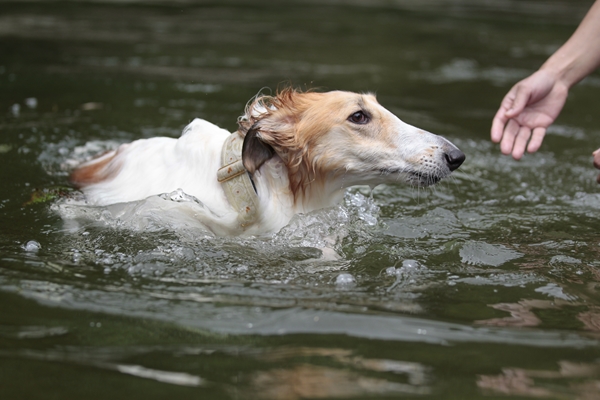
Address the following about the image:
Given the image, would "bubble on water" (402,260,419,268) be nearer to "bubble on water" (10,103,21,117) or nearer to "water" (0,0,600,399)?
"water" (0,0,600,399)

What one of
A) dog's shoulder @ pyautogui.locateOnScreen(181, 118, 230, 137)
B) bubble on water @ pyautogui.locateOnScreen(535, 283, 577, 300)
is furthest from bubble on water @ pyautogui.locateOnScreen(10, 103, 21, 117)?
bubble on water @ pyautogui.locateOnScreen(535, 283, 577, 300)

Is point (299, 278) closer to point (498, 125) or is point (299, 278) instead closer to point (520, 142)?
point (498, 125)

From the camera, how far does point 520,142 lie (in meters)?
5.90

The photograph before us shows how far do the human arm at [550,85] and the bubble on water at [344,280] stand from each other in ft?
7.95

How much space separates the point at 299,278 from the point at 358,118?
122 centimetres

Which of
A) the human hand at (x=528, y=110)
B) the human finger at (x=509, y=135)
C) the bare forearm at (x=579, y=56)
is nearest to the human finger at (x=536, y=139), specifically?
the human hand at (x=528, y=110)

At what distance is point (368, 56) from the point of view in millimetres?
13031

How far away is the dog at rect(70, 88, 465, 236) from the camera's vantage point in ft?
15.3

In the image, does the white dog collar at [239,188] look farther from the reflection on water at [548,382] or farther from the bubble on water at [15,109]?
the bubble on water at [15,109]

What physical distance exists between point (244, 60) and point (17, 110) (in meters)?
4.57

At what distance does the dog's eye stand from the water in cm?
74

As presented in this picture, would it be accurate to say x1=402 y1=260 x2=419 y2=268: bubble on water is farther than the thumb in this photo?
No

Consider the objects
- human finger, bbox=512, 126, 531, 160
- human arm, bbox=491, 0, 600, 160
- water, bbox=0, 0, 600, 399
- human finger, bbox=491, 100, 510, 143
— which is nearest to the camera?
water, bbox=0, 0, 600, 399

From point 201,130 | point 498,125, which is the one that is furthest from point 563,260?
point 201,130
